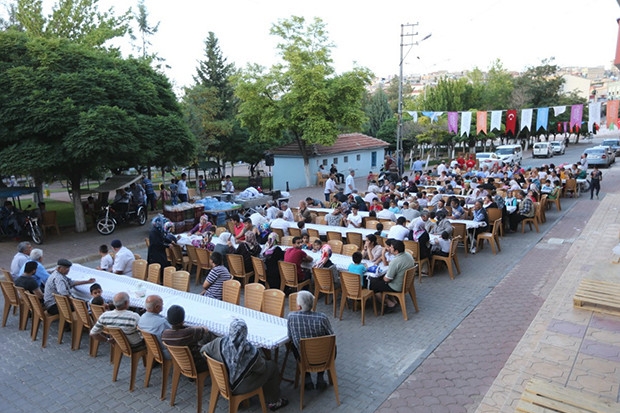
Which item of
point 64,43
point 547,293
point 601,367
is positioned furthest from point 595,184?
point 64,43

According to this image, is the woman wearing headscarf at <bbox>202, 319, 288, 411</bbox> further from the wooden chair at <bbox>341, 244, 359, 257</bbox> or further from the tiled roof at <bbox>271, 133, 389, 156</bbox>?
the tiled roof at <bbox>271, 133, 389, 156</bbox>

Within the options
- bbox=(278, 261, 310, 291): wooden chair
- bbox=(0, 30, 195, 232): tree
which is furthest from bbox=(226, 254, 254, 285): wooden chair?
bbox=(0, 30, 195, 232): tree

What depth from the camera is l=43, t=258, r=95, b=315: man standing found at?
6.68 meters

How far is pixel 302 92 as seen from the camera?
25.0 metres

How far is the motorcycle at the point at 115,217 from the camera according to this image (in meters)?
14.8

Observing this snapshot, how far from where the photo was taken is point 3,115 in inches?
495

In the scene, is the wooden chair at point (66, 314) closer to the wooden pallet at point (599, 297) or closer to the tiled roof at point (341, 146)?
the wooden pallet at point (599, 297)

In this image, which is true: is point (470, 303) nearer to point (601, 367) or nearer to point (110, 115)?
point (601, 367)

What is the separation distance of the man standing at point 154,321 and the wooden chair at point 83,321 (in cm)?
142

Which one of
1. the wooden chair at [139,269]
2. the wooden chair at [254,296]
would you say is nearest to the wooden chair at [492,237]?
the wooden chair at [254,296]

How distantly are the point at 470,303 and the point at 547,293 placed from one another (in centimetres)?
149

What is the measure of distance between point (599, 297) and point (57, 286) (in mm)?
8227

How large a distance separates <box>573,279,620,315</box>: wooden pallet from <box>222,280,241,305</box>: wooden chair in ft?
17.1

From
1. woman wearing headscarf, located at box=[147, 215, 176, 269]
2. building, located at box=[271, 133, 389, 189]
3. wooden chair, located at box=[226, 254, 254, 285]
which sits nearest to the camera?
wooden chair, located at box=[226, 254, 254, 285]
